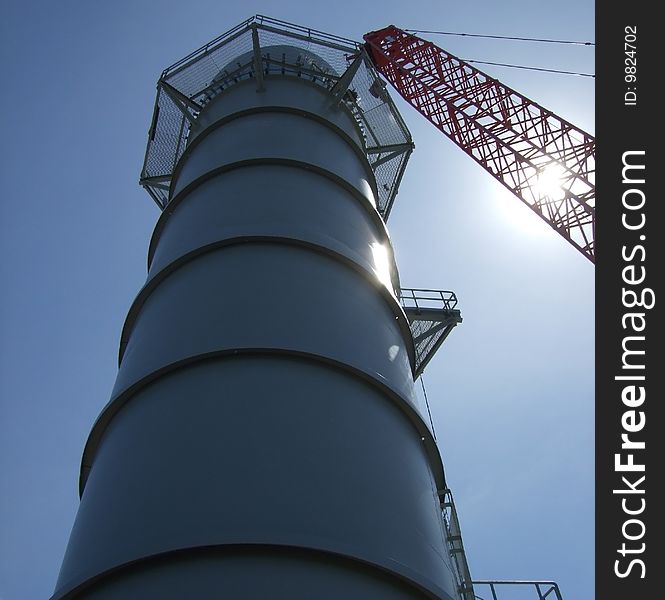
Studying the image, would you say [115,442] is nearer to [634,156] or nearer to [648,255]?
[648,255]

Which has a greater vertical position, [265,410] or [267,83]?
[267,83]

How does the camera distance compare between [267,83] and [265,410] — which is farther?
[267,83]

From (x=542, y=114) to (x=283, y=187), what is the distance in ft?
47.4

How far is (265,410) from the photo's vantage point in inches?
192

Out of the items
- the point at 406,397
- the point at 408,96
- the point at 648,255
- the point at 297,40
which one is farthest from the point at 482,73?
the point at 406,397

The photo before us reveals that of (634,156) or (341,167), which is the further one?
(634,156)

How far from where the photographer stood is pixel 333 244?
675 centimetres

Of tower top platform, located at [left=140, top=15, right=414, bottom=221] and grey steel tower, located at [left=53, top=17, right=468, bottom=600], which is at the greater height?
tower top platform, located at [left=140, top=15, right=414, bottom=221]

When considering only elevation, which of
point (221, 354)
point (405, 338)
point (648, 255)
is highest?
point (648, 255)

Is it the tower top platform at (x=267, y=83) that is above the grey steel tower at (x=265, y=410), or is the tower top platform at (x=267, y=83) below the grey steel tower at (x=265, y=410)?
above

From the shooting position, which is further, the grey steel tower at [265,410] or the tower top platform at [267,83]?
the tower top platform at [267,83]

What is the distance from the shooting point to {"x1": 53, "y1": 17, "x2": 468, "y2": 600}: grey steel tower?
4.12 meters

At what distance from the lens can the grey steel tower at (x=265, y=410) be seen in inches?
162

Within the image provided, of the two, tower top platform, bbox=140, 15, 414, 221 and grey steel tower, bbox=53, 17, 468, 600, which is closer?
grey steel tower, bbox=53, 17, 468, 600
